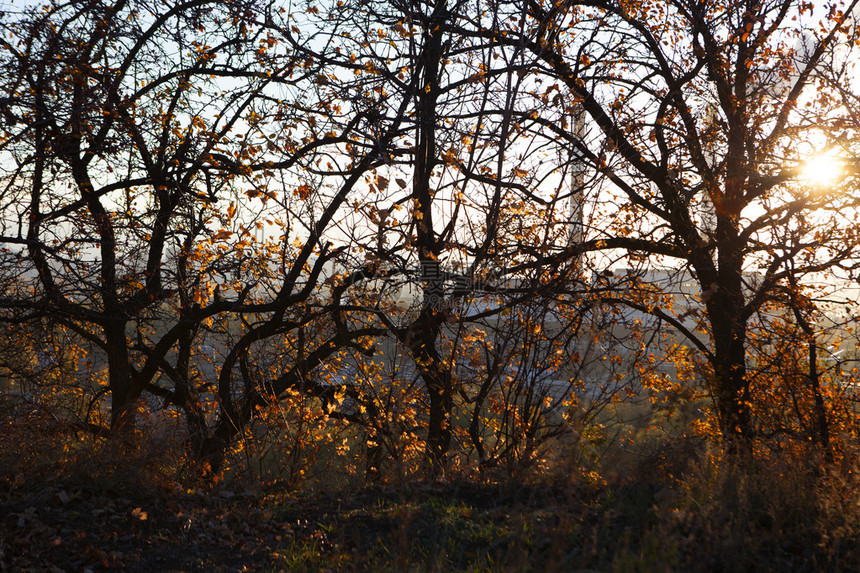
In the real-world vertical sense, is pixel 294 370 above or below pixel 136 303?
below

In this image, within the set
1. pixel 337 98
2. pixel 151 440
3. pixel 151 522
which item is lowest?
pixel 151 522

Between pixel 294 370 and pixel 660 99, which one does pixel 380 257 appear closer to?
pixel 294 370

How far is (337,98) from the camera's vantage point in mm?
7785

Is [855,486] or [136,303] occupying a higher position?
[136,303]

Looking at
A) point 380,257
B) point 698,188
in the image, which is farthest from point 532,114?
point 698,188

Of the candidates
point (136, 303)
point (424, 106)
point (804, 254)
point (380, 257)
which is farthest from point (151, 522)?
point (804, 254)

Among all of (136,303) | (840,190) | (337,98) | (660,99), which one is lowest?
(136,303)

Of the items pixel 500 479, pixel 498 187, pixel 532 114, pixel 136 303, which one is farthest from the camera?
pixel 136 303

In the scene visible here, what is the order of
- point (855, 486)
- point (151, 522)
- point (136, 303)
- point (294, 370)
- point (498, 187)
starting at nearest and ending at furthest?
1. point (855, 486)
2. point (151, 522)
3. point (498, 187)
4. point (136, 303)
5. point (294, 370)

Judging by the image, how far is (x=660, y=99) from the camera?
9.34 metres

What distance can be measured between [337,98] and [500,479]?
5113mm

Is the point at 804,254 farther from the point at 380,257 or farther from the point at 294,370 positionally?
the point at 294,370

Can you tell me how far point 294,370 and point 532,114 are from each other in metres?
4.76

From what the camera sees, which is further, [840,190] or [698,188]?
[698,188]
